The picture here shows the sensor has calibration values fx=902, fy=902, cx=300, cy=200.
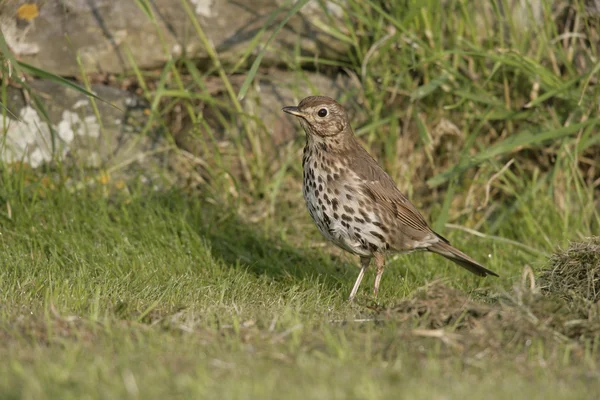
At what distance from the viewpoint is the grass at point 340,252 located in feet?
10.3

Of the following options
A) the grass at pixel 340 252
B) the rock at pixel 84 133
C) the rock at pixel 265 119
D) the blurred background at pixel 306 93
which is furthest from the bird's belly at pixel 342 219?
the rock at pixel 84 133

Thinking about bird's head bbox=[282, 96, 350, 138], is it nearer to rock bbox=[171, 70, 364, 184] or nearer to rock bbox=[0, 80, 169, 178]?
rock bbox=[171, 70, 364, 184]

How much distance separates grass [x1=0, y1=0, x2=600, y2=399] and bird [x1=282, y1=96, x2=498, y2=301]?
273 millimetres

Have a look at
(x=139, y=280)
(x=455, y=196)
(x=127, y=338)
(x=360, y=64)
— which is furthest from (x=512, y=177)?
(x=127, y=338)

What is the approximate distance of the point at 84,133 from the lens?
679 cm

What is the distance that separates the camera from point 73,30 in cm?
700

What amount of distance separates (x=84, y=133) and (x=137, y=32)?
0.95 metres

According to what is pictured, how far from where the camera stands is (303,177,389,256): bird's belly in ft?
16.9

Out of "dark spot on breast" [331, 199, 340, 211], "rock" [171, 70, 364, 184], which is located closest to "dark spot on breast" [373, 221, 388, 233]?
"dark spot on breast" [331, 199, 340, 211]

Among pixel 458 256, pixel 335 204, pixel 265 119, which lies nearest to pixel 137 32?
pixel 265 119

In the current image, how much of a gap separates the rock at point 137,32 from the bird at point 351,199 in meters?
1.68

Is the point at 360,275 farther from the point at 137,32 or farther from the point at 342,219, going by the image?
the point at 137,32

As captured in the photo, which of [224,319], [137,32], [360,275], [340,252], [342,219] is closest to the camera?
[224,319]

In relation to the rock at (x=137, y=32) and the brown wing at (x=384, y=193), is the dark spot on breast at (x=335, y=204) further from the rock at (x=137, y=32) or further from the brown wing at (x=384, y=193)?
the rock at (x=137, y=32)
